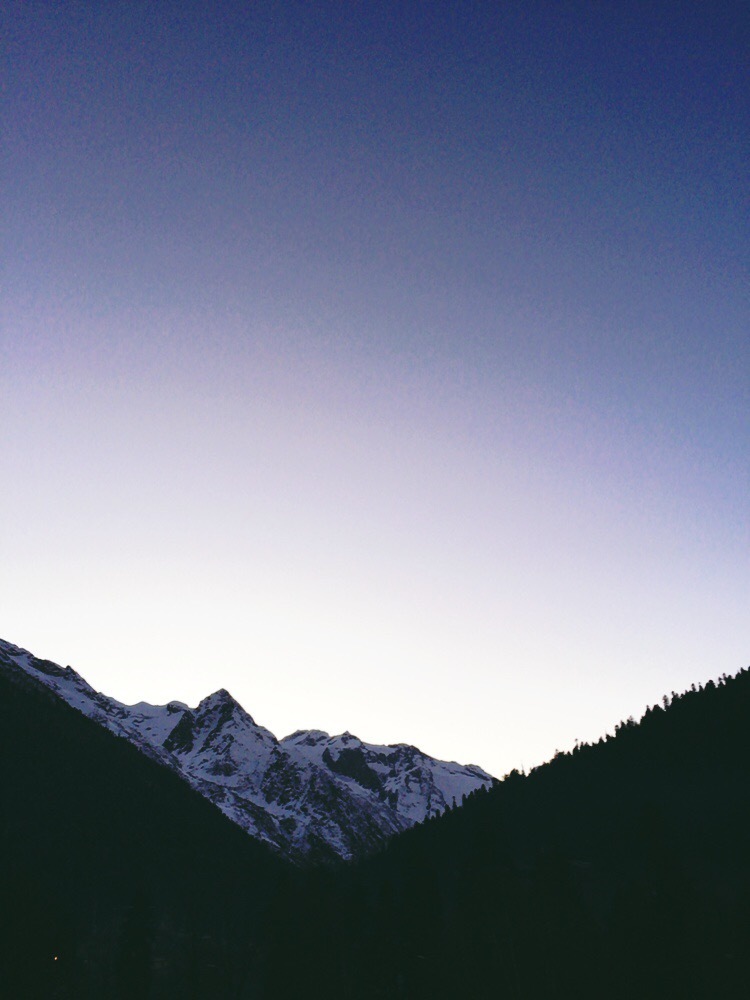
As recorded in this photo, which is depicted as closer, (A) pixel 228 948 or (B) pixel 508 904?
(B) pixel 508 904

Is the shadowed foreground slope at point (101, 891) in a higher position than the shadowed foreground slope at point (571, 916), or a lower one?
lower

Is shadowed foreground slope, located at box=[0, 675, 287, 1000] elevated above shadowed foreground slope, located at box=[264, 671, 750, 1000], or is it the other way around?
shadowed foreground slope, located at box=[264, 671, 750, 1000]

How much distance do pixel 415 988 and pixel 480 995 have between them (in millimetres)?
7206

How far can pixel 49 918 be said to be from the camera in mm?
69312

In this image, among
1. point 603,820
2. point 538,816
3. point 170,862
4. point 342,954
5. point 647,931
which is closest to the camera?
point 647,931

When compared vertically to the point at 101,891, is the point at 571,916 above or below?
above

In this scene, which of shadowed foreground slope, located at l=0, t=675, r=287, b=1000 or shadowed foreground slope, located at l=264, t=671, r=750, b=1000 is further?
shadowed foreground slope, located at l=0, t=675, r=287, b=1000

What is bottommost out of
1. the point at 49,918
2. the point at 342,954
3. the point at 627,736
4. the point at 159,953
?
the point at 159,953

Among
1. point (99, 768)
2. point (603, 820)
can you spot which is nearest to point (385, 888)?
point (603, 820)

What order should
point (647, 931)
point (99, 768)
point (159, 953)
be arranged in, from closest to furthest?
point (647, 931) → point (159, 953) → point (99, 768)

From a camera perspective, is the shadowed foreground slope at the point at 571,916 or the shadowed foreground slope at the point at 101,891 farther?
the shadowed foreground slope at the point at 101,891

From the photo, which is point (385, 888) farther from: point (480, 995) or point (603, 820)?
point (603, 820)

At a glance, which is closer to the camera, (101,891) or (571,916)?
(571,916)

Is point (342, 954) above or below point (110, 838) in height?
above
